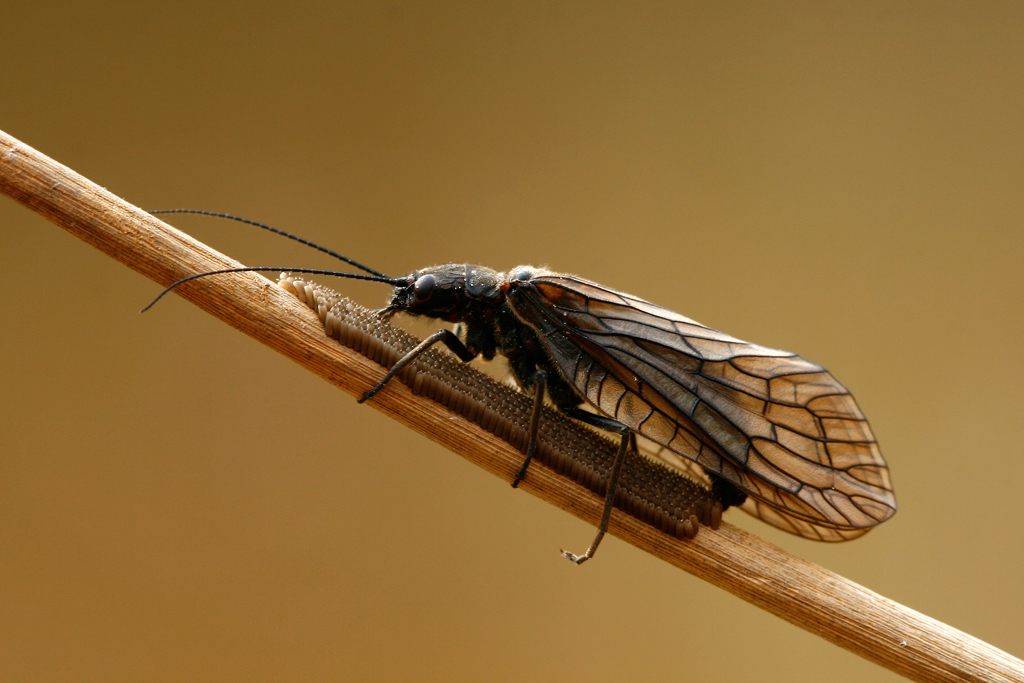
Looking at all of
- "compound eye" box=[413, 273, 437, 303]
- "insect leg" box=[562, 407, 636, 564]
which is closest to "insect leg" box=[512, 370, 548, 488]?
"insect leg" box=[562, 407, 636, 564]

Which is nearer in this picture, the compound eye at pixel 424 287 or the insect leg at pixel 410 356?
the insect leg at pixel 410 356

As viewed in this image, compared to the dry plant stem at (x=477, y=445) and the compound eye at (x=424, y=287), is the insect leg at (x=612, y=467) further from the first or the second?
the compound eye at (x=424, y=287)

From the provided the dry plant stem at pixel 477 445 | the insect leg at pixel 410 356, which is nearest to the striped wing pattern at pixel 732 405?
the dry plant stem at pixel 477 445

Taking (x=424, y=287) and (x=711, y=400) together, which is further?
(x=424, y=287)

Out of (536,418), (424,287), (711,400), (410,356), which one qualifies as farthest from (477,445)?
(711,400)

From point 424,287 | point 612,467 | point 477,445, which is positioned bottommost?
point 477,445

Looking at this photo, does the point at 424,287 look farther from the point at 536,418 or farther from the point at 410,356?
the point at 536,418

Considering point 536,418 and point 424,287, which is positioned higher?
point 424,287

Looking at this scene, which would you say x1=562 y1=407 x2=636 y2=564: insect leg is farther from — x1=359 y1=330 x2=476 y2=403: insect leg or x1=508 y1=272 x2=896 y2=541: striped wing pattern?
x1=359 y1=330 x2=476 y2=403: insect leg
